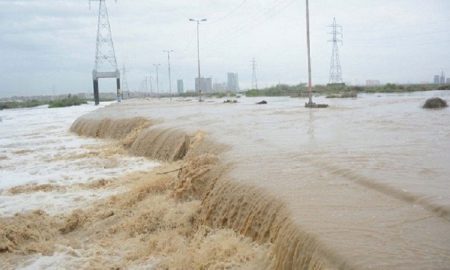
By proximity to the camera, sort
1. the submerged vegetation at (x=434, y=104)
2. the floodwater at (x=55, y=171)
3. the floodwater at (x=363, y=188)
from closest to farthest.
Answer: the floodwater at (x=363, y=188) → the floodwater at (x=55, y=171) → the submerged vegetation at (x=434, y=104)

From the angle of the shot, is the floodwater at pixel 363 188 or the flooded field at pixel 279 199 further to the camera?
the flooded field at pixel 279 199

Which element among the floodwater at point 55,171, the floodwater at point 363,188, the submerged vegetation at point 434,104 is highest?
the submerged vegetation at point 434,104

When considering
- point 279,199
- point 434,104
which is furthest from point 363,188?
point 434,104

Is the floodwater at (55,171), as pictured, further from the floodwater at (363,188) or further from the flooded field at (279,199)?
the floodwater at (363,188)

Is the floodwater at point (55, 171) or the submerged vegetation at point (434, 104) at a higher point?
the submerged vegetation at point (434, 104)

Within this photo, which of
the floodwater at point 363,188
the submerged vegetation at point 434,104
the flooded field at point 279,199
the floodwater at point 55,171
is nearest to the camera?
the floodwater at point 363,188

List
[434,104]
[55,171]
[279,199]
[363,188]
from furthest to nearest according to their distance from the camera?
[434,104] → [55,171] → [363,188] → [279,199]

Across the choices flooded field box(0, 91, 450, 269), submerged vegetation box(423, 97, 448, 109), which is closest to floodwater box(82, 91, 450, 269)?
flooded field box(0, 91, 450, 269)

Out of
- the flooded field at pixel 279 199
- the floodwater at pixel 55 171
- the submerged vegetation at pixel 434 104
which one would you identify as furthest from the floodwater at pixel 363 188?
the submerged vegetation at pixel 434 104

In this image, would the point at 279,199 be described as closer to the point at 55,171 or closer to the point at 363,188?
the point at 363,188

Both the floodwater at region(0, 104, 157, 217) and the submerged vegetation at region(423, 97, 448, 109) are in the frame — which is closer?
the floodwater at region(0, 104, 157, 217)

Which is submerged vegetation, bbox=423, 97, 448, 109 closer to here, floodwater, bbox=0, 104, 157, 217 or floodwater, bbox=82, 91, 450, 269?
floodwater, bbox=82, 91, 450, 269

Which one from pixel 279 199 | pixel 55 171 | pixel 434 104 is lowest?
pixel 55 171

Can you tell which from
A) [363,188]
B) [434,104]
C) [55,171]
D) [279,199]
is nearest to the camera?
[279,199]
